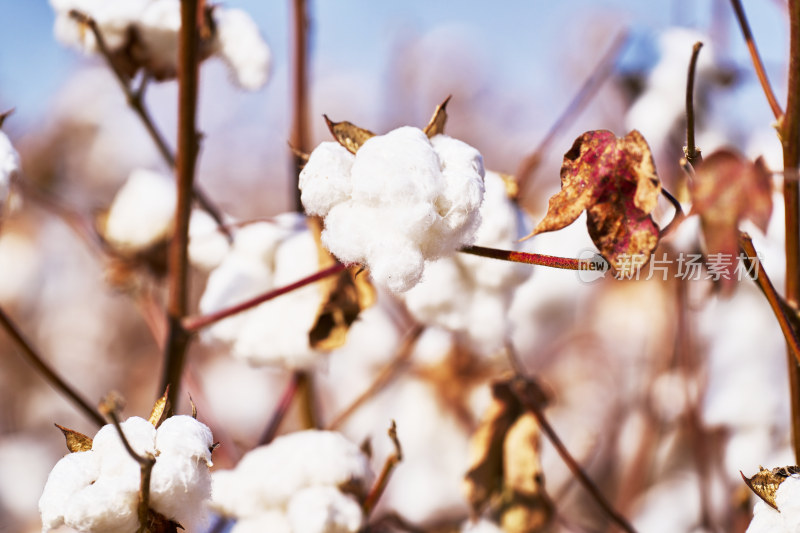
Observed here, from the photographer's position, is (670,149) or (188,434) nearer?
(188,434)

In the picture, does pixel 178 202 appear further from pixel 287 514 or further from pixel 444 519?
pixel 444 519

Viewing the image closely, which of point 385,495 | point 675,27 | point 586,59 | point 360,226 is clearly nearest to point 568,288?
point 675,27

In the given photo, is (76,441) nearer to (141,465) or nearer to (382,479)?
(141,465)

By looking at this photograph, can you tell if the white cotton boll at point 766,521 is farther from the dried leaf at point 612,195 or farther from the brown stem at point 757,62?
the brown stem at point 757,62

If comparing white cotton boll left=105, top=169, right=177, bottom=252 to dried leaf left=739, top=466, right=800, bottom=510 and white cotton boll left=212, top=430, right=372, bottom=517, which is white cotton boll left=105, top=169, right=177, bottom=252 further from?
dried leaf left=739, top=466, right=800, bottom=510

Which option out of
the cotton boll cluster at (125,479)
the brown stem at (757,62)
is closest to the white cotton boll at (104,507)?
the cotton boll cluster at (125,479)

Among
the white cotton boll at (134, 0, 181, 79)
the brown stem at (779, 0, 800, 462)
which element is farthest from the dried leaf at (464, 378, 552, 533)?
the white cotton boll at (134, 0, 181, 79)
